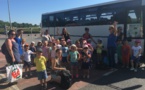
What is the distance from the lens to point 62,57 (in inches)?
380

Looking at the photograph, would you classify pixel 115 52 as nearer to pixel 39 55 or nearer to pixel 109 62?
pixel 109 62

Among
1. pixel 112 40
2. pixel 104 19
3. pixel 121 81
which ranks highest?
pixel 104 19

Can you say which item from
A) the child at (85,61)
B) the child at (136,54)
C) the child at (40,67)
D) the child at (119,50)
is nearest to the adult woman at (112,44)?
the child at (119,50)

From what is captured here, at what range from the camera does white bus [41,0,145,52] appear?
1075cm

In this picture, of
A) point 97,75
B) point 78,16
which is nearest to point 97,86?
point 97,75

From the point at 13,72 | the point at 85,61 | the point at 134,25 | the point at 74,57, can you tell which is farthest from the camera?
the point at 134,25

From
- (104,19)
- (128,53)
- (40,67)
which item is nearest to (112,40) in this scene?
(128,53)

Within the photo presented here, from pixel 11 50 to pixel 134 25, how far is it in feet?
21.1

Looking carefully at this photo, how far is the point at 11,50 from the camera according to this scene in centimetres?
761

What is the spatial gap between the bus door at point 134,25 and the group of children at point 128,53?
80 cm

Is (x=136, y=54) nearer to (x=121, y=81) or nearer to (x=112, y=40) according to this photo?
(x=112, y=40)

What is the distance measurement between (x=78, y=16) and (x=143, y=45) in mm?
6176

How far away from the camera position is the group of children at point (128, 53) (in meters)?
9.40

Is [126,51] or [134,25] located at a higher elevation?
[134,25]
